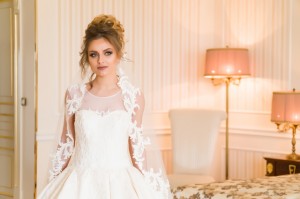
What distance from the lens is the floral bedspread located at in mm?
3467

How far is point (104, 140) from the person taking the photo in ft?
8.84

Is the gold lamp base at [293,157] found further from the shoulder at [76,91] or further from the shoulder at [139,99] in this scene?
the shoulder at [76,91]

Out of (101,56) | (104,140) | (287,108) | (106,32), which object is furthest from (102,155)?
(287,108)

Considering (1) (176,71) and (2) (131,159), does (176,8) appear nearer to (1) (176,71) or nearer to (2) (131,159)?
(1) (176,71)

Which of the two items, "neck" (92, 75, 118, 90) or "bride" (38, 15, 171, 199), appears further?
"neck" (92, 75, 118, 90)

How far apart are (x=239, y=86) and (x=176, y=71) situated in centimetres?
71

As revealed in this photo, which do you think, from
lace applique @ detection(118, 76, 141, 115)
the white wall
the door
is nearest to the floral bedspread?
lace applique @ detection(118, 76, 141, 115)

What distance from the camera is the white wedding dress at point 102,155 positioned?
8.64 feet

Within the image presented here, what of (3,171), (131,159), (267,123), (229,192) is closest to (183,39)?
(267,123)

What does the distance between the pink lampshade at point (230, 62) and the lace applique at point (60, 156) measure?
11.0 feet

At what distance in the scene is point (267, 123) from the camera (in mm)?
6031

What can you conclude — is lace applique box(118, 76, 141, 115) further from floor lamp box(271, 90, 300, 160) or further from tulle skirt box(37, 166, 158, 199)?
floor lamp box(271, 90, 300, 160)

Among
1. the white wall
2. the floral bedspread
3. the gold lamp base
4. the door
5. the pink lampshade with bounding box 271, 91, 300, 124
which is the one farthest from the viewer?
the door

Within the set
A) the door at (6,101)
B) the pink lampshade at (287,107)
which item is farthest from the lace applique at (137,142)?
the door at (6,101)
